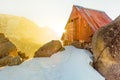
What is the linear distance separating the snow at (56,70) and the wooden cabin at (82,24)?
4.61 m

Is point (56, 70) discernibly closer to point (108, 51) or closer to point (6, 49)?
point (108, 51)

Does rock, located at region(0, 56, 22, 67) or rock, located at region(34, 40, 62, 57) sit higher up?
rock, located at region(34, 40, 62, 57)

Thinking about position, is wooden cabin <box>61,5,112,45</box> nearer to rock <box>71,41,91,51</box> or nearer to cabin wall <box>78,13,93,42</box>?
cabin wall <box>78,13,93,42</box>

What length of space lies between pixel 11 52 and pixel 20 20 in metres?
82.1

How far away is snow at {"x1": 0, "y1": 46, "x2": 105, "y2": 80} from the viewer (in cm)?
1295

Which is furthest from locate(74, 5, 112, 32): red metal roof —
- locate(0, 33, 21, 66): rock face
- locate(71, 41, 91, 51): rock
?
locate(0, 33, 21, 66): rock face

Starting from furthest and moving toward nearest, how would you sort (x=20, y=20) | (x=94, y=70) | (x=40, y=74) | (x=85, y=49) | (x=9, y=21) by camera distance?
(x=20, y=20)
(x=9, y=21)
(x=85, y=49)
(x=94, y=70)
(x=40, y=74)

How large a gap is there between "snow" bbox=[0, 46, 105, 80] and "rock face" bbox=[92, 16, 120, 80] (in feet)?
2.60

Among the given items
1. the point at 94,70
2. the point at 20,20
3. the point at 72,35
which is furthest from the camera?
the point at 20,20

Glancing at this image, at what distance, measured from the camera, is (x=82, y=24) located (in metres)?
22.0

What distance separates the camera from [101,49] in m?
15.0

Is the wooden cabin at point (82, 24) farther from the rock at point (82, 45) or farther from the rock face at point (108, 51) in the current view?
the rock face at point (108, 51)

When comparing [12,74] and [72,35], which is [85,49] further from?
[12,74]

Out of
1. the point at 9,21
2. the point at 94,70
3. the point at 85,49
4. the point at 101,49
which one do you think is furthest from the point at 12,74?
the point at 9,21
